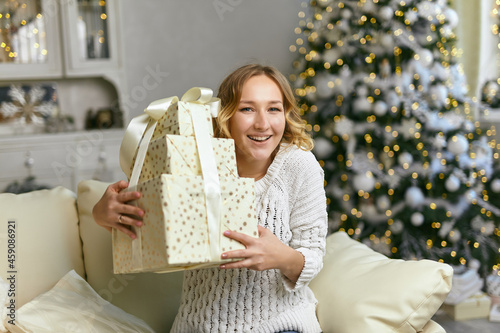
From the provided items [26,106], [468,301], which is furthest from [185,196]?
[26,106]

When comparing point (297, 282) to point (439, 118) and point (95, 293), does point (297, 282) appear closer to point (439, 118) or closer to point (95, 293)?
point (95, 293)

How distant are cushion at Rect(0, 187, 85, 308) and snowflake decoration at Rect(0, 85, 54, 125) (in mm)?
2387

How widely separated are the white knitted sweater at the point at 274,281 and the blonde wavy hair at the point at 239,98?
4.4 inches

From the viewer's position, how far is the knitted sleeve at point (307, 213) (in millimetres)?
1320

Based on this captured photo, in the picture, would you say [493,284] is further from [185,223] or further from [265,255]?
[185,223]

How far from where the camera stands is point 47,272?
156cm

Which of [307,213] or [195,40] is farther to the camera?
[195,40]

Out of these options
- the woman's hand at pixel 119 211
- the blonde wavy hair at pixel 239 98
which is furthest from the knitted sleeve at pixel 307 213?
the woman's hand at pixel 119 211

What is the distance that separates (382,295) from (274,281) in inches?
10.7

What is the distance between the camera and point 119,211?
116 cm

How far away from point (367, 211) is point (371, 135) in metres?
0.44

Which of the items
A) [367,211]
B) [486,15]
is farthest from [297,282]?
[486,15]

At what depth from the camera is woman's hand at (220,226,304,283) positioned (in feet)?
3.58

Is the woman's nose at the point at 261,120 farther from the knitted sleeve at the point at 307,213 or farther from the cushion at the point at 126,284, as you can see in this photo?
the cushion at the point at 126,284
